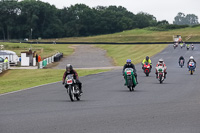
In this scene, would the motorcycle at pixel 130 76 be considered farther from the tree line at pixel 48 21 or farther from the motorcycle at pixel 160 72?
the tree line at pixel 48 21

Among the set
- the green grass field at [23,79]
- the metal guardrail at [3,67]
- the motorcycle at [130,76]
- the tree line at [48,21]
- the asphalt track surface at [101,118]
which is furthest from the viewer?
the tree line at [48,21]

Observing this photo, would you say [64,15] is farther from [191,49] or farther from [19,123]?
[19,123]

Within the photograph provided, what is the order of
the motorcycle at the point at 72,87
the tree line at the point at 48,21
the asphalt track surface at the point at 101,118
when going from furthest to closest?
the tree line at the point at 48,21 < the motorcycle at the point at 72,87 < the asphalt track surface at the point at 101,118

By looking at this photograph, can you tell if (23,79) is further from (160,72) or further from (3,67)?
(160,72)

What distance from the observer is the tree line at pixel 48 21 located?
14662 centimetres

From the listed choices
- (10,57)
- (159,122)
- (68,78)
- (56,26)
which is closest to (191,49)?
(10,57)

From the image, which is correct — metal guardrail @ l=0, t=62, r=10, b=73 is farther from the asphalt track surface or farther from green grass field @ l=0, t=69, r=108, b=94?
the asphalt track surface

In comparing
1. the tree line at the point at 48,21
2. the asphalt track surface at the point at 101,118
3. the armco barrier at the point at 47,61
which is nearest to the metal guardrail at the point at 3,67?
the armco barrier at the point at 47,61

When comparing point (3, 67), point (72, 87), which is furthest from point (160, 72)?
point (3, 67)

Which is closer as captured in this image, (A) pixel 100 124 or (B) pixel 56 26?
(A) pixel 100 124

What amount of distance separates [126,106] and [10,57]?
40.8m

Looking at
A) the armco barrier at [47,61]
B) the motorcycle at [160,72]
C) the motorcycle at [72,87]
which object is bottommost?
the armco barrier at [47,61]

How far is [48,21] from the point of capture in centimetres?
15638

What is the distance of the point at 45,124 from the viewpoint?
395 inches
